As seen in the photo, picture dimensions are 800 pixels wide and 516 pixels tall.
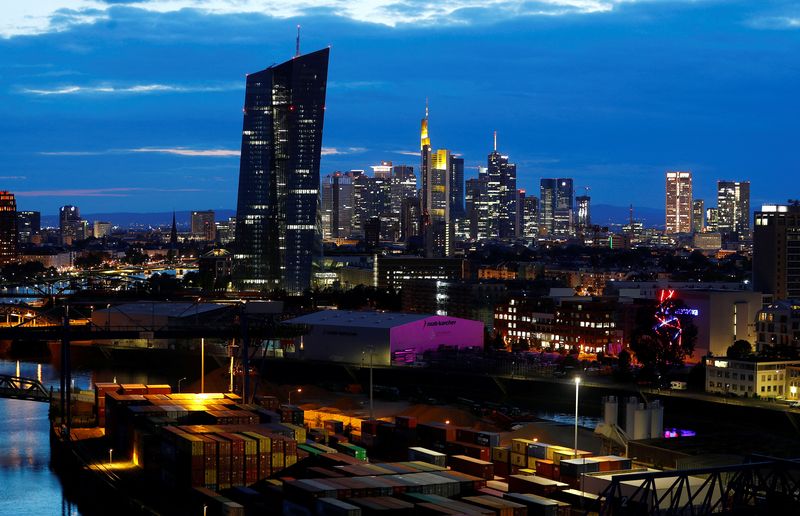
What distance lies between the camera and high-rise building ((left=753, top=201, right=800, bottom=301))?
38.2 m

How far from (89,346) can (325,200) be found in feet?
321

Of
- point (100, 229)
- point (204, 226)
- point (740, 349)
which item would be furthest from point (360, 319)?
point (100, 229)

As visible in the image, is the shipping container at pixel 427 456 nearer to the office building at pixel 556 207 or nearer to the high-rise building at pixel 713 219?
the high-rise building at pixel 713 219

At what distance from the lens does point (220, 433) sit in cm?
1578

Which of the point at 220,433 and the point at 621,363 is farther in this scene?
the point at 621,363

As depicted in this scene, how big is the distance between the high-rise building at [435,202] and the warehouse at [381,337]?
50519mm

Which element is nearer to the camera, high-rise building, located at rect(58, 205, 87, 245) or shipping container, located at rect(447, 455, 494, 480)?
shipping container, located at rect(447, 455, 494, 480)

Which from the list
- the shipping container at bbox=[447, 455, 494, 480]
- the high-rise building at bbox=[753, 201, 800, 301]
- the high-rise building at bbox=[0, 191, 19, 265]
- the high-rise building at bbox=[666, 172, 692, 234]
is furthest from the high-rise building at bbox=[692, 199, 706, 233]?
the shipping container at bbox=[447, 455, 494, 480]

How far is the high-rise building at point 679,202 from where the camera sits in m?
149

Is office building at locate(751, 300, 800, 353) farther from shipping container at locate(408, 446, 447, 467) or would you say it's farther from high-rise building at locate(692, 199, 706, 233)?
high-rise building at locate(692, 199, 706, 233)

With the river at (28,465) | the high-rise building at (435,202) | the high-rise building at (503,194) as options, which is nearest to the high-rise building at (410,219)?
the high-rise building at (435,202)

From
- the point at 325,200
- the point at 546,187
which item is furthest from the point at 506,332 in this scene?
the point at 546,187

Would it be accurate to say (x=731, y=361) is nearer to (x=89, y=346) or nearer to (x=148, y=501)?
(x=148, y=501)

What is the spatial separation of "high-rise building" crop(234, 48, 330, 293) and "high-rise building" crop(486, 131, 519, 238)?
85735 millimetres
